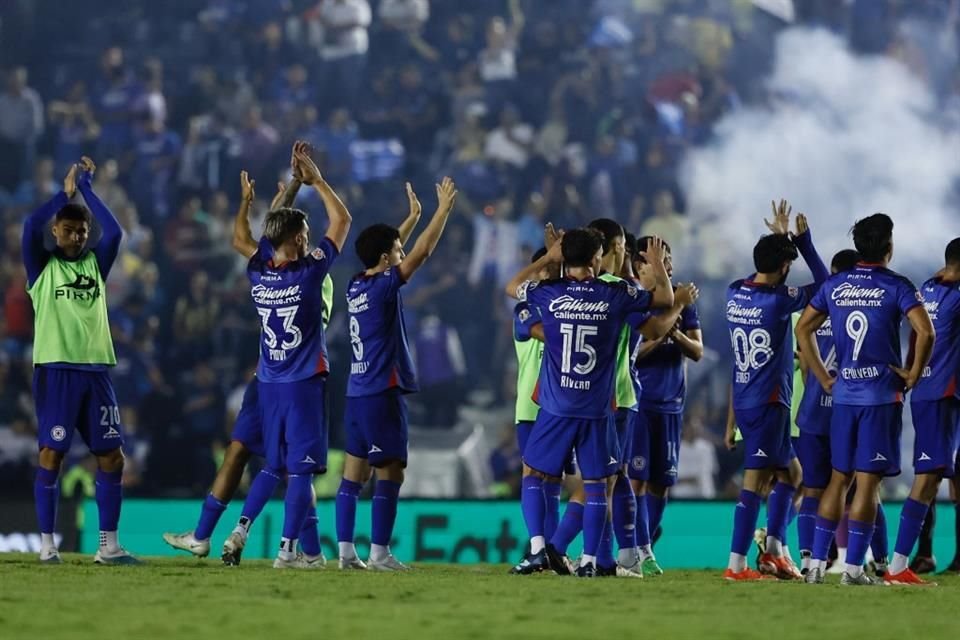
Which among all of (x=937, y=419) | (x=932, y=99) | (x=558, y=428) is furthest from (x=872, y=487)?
(x=932, y=99)

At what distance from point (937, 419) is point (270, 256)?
4403 millimetres

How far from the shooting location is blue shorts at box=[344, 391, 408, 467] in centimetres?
973

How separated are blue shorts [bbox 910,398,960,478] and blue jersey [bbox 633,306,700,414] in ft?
5.15

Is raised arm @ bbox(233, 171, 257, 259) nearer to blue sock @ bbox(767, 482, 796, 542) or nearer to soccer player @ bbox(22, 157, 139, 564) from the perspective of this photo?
soccer player @ bbox(22, 157, 139, 564)

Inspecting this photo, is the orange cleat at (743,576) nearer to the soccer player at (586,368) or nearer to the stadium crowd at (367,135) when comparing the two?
the soccer player at (586,368)

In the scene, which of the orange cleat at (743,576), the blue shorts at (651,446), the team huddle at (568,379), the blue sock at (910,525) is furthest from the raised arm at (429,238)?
the blue sock at (910,525)

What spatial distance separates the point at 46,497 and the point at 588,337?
355 cm

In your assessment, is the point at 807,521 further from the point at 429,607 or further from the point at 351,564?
the point at 429,607

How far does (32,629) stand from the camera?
619 cm

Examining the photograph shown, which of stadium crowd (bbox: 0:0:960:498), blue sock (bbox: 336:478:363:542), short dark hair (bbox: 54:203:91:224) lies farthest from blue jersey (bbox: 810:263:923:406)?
stadium crowd (bbox: 0:0:960:498)

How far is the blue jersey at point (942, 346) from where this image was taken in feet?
32.8

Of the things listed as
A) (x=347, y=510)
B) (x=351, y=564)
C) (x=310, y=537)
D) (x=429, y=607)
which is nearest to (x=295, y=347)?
(x=347, y=510)

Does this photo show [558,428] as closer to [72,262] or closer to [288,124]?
[72,262]

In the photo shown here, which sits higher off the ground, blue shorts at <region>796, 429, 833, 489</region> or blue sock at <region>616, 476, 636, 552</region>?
blue shorts at <region>796, 429, 833, 489</region>
